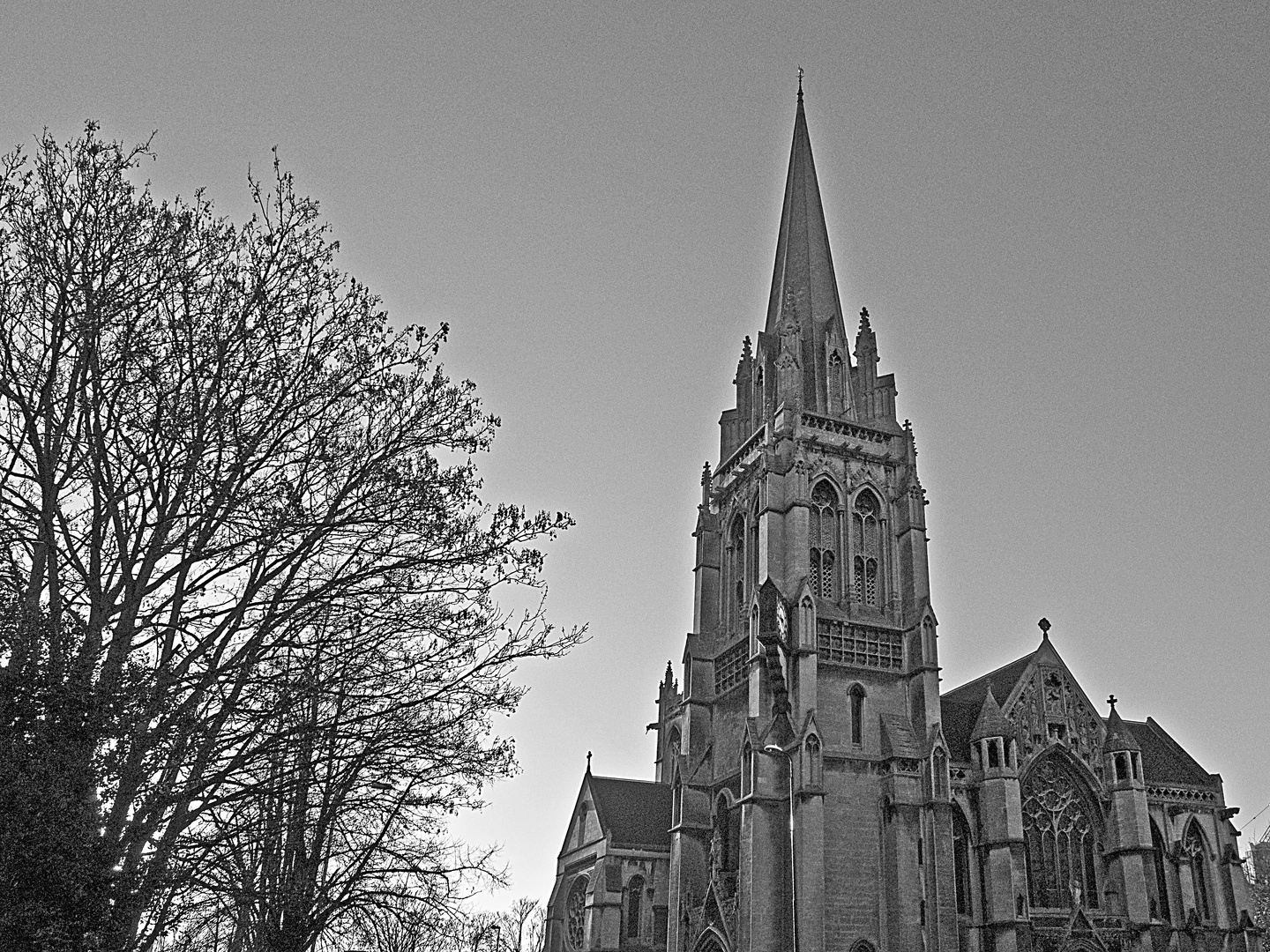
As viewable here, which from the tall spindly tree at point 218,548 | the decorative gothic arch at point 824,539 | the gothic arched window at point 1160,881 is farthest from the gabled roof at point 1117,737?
the tall spindly tree at point 218,548

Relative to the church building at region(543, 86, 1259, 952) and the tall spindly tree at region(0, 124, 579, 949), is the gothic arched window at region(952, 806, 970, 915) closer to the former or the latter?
the church building at region(543, 86, 1259, 952)

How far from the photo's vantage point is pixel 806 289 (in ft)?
174

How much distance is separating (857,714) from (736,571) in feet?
28.9

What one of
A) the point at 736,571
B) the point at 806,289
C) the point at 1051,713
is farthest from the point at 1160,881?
the point at 806,289

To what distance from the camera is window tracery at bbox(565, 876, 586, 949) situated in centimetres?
5031

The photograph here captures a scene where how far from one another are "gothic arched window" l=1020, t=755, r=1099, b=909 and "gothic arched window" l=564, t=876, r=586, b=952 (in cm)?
1873

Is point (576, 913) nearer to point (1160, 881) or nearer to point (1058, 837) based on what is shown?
point (1058, 837)

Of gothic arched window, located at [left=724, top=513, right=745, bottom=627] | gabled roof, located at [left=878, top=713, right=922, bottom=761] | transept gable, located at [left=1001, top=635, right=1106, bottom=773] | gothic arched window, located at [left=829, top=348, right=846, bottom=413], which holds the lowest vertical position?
gabled roof, located at [left=878, top=713, right=922, bottom=761]

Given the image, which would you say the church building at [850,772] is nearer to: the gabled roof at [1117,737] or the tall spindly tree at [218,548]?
the gabled roof at [1117,737]

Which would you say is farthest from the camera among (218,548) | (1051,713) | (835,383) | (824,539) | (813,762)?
(835,383)

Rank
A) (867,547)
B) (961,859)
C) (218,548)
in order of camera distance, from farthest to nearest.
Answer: (867,547)
(961,859)
(218,548)

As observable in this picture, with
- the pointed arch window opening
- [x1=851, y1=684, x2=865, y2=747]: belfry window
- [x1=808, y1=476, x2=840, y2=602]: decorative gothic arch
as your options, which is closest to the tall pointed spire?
[x1=808, y1=476, x2=840, y2=602]: decorative gothic arch

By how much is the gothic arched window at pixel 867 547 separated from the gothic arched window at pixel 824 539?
884mm

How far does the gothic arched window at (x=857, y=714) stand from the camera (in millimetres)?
42125
